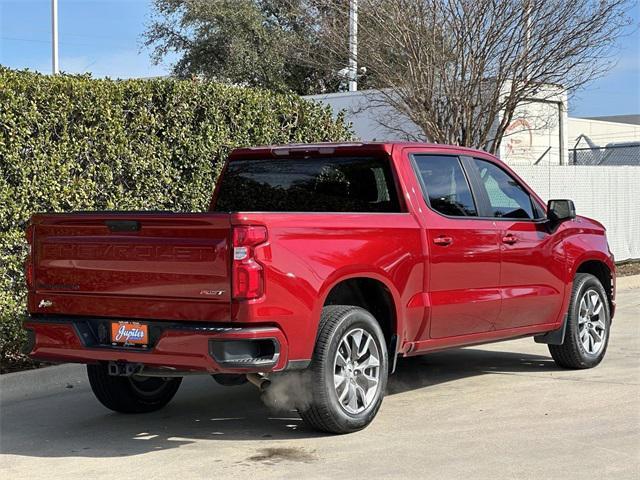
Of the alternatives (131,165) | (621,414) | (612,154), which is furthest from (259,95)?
(612,154)

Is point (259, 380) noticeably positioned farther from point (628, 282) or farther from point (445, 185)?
point (628, 282)

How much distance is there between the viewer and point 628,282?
54.5 ft

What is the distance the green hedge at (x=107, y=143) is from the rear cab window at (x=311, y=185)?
2.23 metres

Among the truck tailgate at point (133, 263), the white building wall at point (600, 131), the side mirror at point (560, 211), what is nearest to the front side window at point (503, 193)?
the side mirror at point (560, 211)

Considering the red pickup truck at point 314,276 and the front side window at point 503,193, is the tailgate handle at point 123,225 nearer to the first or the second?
the red pickup truck at point 314,276

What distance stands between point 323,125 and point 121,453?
704 cm

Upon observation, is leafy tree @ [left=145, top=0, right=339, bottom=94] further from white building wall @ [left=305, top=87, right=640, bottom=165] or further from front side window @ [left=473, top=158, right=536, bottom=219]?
front side window @ [left=473, top=158, right=536, bottom=219]

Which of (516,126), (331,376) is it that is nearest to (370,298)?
(331,376)

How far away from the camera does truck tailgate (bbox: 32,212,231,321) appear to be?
604 centimetres

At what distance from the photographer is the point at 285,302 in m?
6.16

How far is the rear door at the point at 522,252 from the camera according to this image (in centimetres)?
812

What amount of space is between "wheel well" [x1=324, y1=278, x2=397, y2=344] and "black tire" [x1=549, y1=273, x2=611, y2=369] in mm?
2376

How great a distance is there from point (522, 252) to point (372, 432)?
2295mm

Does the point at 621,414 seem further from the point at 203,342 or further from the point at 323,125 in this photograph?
the point at 323,125
